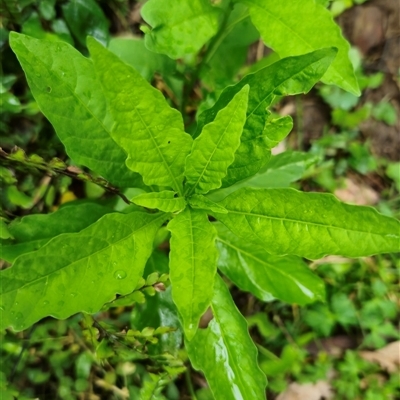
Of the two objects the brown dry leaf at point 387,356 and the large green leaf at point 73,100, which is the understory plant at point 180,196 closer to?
the large green leaf at point 73,100

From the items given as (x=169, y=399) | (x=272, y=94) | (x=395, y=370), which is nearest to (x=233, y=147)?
(x=272, y=94)

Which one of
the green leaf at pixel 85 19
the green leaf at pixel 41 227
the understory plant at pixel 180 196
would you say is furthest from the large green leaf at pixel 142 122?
the green leaf at pixel 85 19

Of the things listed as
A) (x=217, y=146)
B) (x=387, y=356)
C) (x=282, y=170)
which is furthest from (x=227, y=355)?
(x=387, y=356)

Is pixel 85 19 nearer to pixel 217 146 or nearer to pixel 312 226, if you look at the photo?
pixel 217 146

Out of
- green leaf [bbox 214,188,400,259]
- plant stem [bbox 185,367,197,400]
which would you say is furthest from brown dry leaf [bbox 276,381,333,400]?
green leaf [bbox 214,188,400,259]

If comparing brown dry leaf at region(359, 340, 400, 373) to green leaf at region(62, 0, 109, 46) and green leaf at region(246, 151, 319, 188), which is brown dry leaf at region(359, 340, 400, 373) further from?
green leaf at region(62, 0, 109, 46)

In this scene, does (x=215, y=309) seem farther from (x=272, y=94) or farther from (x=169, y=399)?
(x=169, y=399)

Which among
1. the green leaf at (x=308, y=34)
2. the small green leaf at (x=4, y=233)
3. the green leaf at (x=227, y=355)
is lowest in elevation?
the green leaf at (x=227, y=355)
